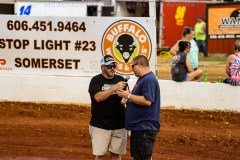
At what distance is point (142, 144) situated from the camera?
27.2ft

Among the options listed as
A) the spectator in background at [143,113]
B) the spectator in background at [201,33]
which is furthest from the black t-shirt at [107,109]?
the spectator in background at [201,33]

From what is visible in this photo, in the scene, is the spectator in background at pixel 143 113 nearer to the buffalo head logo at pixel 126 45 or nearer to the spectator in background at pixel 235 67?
the spectator in background at pixel 235 67

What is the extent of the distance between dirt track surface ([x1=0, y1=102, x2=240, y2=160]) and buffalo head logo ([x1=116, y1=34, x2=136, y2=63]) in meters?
1.49

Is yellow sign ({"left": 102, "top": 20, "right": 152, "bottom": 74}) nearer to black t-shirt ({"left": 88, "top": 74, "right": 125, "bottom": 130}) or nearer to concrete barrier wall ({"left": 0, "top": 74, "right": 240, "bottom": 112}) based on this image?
concrete barrier wall ({"left": 0, "top": 74, "right": 240, "bottom": 112})

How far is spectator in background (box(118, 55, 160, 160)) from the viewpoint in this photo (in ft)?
27.0

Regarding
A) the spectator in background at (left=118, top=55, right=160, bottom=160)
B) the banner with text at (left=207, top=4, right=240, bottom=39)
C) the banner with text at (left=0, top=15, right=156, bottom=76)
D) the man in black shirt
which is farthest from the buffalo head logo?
the banner with text at (left=207, top=4, right=240, bottom=39)

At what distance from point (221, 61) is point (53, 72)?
38.1 feet

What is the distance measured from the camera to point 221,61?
25391mm

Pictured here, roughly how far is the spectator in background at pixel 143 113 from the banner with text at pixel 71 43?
6109 mm

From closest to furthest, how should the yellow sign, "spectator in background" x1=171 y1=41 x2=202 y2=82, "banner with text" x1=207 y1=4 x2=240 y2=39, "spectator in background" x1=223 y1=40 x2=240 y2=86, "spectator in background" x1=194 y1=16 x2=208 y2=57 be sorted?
"spectator in background" x1=223 y1=40 x2=240 y2=86 → "spectator in background" x1=171 y1=41 x2=202 y2=82 → the yellow sign → "banner with text" x1=207 y1=4 x2=240 y2=39 → "spectator in background" x1=194 y1=16 x2=208 y2=57

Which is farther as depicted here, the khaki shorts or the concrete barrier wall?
the concrete barrier wall

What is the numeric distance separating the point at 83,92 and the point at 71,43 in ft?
3.84

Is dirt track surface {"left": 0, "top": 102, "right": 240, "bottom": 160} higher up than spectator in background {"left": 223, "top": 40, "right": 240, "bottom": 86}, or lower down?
lower down

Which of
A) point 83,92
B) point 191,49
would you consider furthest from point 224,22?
point 83,92
